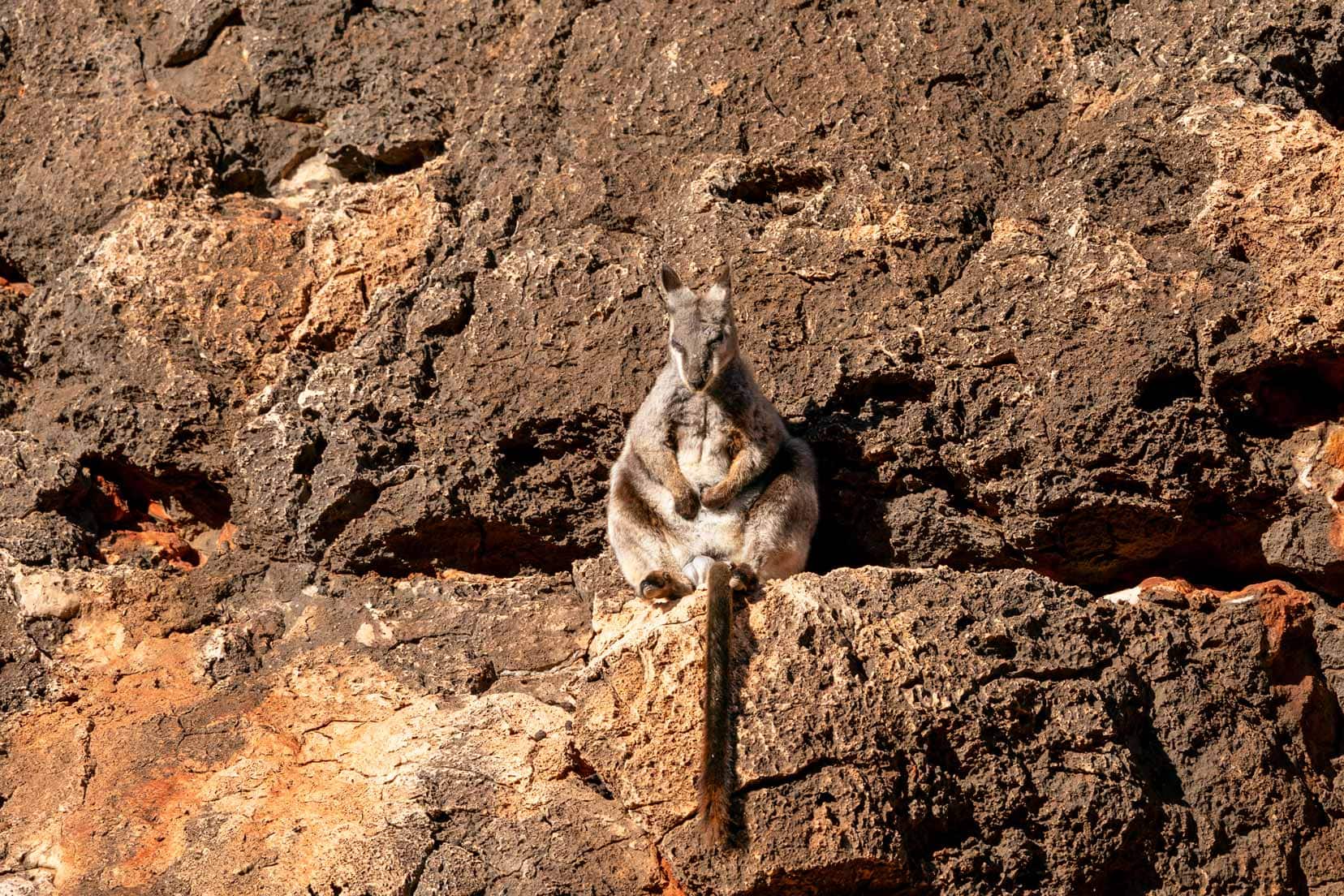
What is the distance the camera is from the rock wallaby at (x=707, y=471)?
6902mm

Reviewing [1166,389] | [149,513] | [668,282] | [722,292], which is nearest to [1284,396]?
[1166,389]

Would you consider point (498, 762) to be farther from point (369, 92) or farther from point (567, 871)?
point (369, 92)

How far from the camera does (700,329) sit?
6.96 metres

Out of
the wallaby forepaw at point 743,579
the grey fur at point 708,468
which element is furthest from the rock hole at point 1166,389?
the wallaby forepaw at point 743,579

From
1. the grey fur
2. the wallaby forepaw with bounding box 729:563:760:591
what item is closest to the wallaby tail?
the wallaby forepaw with bounding box 729:563:760:591

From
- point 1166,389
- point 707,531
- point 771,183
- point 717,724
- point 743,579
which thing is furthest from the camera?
point 771,183

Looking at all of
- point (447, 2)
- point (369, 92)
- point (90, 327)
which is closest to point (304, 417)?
point (90, 327)

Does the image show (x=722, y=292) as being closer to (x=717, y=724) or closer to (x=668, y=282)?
(x=668, y=282)

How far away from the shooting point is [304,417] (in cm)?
801

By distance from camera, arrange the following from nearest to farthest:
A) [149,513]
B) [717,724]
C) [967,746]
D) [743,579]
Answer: [717,724], [967,746], [743,579], [149,513]

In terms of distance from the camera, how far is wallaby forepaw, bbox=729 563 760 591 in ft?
20.6

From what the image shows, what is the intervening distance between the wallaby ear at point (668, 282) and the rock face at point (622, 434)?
55cm

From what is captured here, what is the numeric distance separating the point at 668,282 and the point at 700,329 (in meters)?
0.43

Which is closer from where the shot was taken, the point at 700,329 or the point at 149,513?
the point at 700,329
